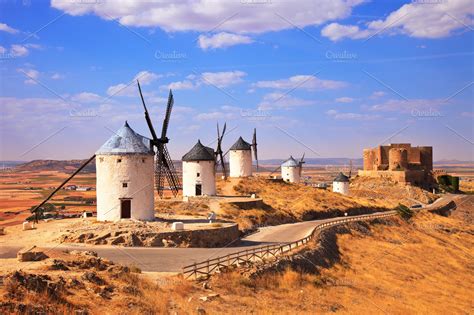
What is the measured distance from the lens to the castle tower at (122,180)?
24.9 meters

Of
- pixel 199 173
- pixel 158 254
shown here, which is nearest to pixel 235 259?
pixel 158 254

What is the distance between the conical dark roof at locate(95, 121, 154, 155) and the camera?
2503cm

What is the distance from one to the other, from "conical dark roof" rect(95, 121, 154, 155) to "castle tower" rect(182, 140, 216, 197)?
511 inches

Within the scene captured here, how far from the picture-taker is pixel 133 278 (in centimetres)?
1514

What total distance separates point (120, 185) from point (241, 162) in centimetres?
2631

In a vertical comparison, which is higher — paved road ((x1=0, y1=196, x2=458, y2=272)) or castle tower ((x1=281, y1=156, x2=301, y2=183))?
castle tower ((x1=281, y1=156, x2=301, y2=183))

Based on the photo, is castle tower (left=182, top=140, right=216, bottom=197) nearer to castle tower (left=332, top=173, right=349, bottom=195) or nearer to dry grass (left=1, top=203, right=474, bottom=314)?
dry grass (left=1, top=203, right=474, bottom=314)

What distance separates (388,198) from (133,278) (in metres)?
46.6

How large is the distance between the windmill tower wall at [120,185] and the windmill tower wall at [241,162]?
25587mm

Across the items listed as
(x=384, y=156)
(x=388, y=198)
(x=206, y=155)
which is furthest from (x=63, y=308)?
(x=384, y=156)

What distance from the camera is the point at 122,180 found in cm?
2497

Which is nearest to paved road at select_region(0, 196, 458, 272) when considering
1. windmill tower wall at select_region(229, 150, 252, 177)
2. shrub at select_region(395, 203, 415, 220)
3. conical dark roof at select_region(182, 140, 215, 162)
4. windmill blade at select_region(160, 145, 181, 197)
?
windmill blade at select_region(160, 145, 181, 197)

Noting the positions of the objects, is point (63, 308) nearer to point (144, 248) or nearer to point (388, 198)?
point (144, 248)

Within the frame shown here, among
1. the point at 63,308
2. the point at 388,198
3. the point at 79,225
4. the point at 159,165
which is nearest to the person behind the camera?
the point at 63,308
